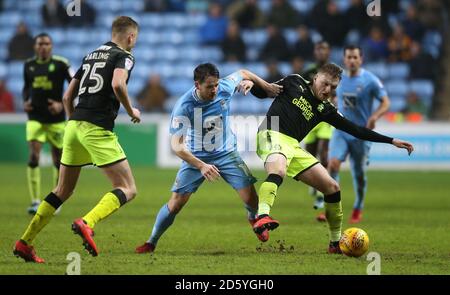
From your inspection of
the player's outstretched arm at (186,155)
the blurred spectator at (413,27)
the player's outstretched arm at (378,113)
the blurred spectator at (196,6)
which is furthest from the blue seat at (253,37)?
the player's outstretched arm at (186,155)

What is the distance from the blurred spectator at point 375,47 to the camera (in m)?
23.6

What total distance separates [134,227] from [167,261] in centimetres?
294

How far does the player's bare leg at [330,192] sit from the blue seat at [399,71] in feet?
50.1

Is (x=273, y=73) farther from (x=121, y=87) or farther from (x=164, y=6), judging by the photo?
(x=121, y=87)

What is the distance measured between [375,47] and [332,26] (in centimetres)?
148

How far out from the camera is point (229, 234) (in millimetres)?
10953

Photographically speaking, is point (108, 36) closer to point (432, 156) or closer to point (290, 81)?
point (432, 156)

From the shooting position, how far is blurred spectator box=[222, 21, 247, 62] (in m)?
23.5

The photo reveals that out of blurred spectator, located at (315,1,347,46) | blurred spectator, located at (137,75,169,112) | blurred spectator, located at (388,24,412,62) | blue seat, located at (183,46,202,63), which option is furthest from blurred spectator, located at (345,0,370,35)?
blurred spectator, located at (137,75,169,112)

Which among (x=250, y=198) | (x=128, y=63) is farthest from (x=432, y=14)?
(x=128, y=63)

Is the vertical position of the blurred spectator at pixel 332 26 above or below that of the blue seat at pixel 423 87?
above

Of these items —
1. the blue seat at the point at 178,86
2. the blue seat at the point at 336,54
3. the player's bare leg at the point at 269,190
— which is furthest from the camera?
the blue seat at the point at 178,86

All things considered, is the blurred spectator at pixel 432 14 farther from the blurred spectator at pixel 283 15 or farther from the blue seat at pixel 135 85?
the blue seat at pixel 135 85

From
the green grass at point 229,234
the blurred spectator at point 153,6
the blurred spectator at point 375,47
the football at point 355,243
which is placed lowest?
the green grass at point 229,234
